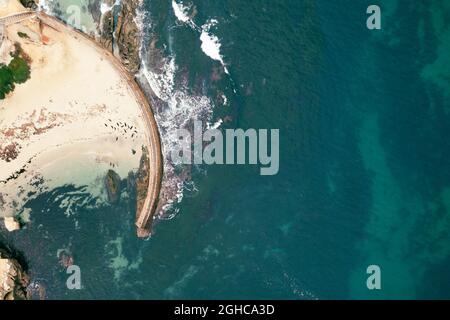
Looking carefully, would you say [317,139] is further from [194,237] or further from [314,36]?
[194,237]

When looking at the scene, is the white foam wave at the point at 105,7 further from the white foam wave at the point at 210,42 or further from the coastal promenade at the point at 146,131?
the white foam wave at the point at 210,42

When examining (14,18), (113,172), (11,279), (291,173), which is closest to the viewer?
(14,18)

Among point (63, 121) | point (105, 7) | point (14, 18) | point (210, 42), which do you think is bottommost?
point (63, 121)

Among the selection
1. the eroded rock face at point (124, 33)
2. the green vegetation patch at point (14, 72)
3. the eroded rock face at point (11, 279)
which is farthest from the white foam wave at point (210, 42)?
the eroded rock face at point (11, 279)

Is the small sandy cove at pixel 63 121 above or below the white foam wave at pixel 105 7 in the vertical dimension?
below

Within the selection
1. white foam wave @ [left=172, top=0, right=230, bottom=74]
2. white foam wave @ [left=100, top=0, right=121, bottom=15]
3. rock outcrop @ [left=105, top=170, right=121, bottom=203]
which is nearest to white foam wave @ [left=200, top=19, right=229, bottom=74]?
white foam wave @ [left=172, top=0, right=230, bottom=74]

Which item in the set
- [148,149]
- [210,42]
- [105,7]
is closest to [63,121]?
[148,149]

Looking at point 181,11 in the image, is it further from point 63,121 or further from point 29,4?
point 63,121
